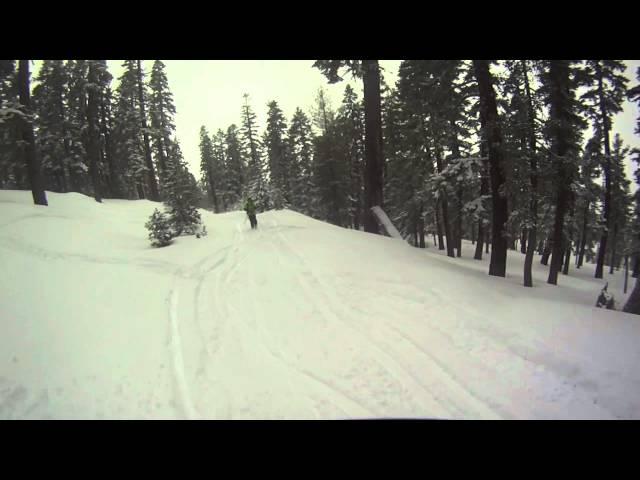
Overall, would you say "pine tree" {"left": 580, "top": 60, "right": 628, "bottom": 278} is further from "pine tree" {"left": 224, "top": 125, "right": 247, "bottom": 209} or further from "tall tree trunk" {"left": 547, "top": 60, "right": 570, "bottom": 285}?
"pine tree" {"left": 224, "top": 125, "right": 247, "bottom": 209}

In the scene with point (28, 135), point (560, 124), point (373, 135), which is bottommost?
point (373, 135)

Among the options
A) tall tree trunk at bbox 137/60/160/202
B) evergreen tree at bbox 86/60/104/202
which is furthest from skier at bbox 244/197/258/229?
tall tree trunk at bbox 137/60/160/202

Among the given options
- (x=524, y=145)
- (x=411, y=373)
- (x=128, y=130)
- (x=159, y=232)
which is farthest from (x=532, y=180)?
(x=128, y=130)

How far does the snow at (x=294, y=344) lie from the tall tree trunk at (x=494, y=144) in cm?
355

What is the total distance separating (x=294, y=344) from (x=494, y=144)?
9246 mm

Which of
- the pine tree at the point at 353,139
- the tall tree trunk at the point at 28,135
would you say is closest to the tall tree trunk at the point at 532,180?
the pine tree at the point at 353,139

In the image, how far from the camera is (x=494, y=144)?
34.0 feet

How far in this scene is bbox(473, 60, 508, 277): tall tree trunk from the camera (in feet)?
33.4

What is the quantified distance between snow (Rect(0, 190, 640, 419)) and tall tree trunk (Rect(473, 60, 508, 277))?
3546 mm

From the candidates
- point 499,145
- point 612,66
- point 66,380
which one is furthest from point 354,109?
point 66,380

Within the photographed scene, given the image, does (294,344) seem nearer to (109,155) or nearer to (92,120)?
(92,120)

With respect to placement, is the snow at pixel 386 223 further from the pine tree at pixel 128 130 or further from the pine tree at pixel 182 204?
the pine tree at pixel 128 130
